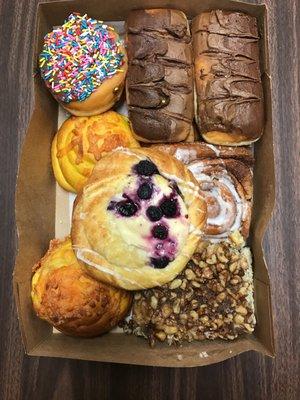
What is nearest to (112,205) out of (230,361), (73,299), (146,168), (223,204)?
(146,168)

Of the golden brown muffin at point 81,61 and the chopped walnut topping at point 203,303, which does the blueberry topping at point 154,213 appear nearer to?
the chopped walnut topping at point 203,303

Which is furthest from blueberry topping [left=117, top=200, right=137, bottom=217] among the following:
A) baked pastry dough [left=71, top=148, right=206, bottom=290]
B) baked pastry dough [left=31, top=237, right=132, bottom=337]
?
baked pastry dough [left=31, top=237, right=132, bottom=337]

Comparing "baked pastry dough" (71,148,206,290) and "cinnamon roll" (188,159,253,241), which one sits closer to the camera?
"baked pastry dough" (71,148,206,290)

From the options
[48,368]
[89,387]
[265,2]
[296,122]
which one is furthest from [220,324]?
[265,2]

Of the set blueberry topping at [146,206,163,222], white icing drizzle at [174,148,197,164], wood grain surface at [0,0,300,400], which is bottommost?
wood grain surface at [0,0,300,400]

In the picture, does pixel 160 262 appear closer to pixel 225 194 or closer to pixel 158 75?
pixel 225 194

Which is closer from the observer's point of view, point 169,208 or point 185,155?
point 169,208

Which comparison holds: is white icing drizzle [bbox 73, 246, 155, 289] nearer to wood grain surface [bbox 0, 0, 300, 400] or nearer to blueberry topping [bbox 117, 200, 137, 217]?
blueberry topping [bbox 117, 200, 137, 217]
